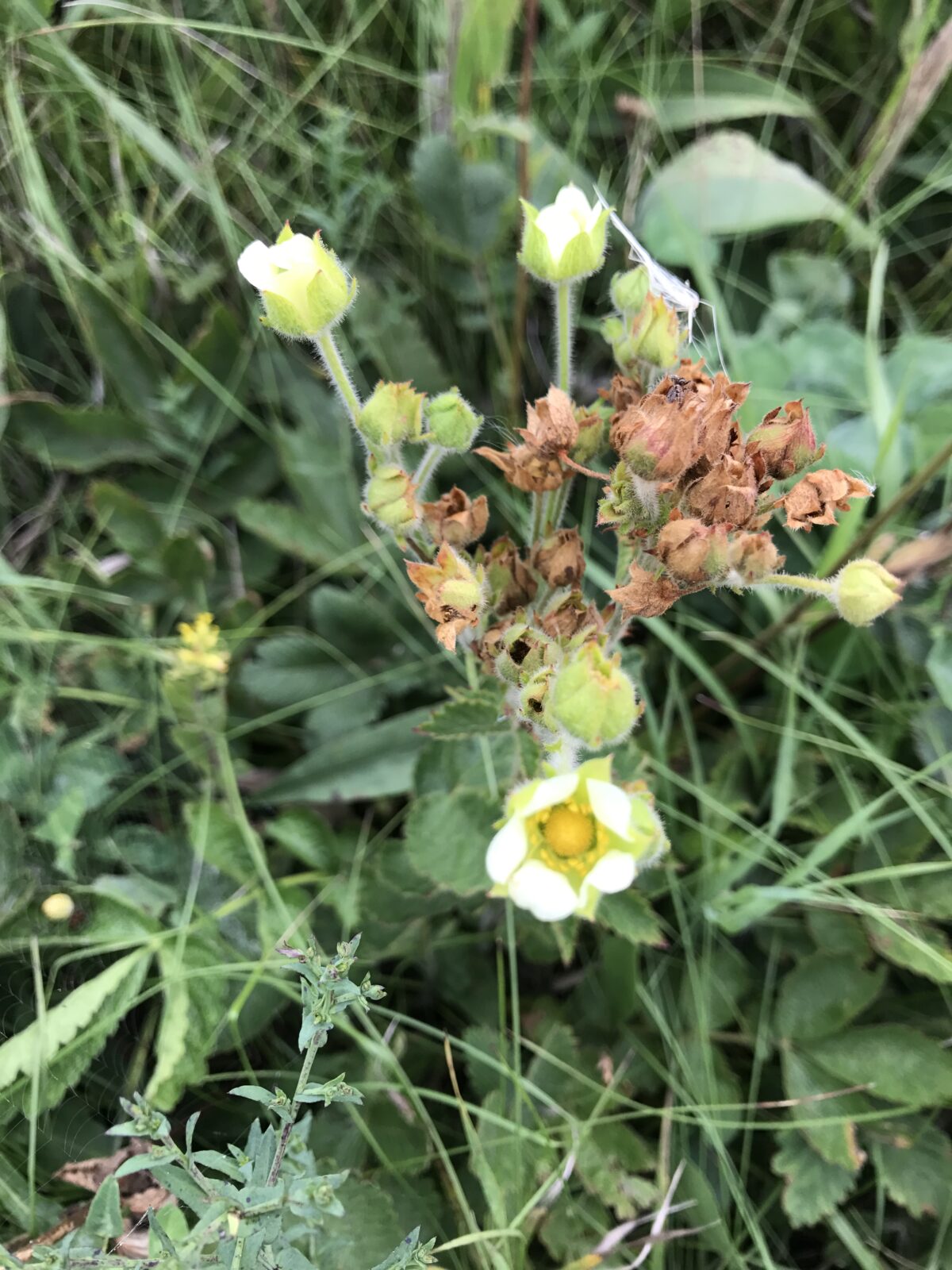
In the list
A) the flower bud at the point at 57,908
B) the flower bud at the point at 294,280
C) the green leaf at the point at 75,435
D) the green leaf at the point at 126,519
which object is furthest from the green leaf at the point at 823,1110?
the green leaf at the point at 75,435

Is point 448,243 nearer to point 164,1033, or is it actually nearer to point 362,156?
point 362,156

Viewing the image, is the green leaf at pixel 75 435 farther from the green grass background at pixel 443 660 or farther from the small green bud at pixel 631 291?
the small green bud at pixel 631 291

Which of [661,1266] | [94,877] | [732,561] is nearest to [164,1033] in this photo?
[94,877]

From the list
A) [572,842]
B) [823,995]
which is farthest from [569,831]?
[823,995]

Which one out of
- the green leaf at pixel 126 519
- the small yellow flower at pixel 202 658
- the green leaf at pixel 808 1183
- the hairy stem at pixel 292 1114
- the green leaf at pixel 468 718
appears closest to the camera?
the hairy stem at pixel 292 1114

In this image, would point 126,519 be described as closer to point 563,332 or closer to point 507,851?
point 563,332

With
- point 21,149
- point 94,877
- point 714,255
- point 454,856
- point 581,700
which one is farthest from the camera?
point 714,255

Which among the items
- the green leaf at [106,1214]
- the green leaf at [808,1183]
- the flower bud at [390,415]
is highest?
the flower bud at [390,415]
